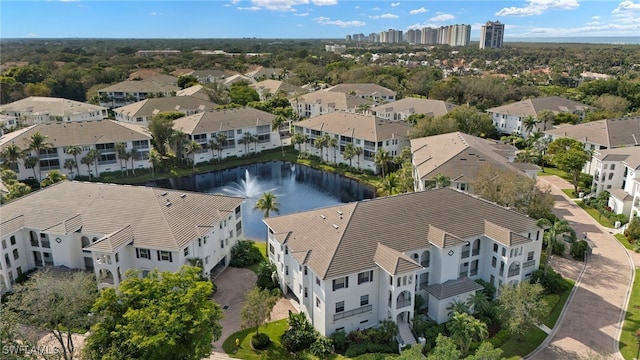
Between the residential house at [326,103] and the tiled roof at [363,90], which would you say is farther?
the tiled roof at [363,90]

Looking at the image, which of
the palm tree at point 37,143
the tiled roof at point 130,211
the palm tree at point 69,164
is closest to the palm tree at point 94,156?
the palm tree at point 69,164

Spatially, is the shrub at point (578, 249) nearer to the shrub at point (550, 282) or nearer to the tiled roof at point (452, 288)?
the shrub at point (550, 282)

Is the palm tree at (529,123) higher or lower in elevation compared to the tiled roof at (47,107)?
lower

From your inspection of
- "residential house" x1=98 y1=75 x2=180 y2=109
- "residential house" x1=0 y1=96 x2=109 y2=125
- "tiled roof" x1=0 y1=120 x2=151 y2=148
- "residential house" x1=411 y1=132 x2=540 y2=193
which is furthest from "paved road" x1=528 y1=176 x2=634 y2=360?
"residential house" x1=98 y1=75 x2=180 y2=109

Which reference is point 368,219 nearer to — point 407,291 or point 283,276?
point 407,291

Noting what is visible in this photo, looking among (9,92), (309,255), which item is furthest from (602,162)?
(9,92)

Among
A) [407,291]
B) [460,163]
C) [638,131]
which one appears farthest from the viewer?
[638,131]

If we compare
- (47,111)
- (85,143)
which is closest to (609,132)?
(85,143)
